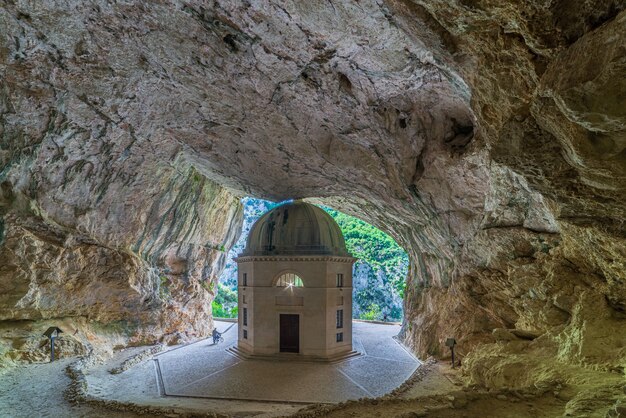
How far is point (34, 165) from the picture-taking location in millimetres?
15602

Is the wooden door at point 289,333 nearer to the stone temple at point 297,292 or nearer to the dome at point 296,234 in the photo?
the stone temple at point 297,292

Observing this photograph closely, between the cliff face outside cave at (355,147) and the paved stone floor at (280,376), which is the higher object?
the cliff face outside cave at (355,147)

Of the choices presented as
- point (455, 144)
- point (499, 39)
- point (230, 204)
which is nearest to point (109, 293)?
point (230, 204)

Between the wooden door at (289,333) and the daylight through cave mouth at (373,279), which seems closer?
the wooden door at (289,333)

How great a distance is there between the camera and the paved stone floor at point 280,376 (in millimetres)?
13664

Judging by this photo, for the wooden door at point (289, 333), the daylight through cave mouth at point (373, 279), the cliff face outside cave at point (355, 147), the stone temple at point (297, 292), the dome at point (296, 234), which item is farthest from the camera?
the daylight through cave mouth at point (373, 279)

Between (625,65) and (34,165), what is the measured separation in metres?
18.3

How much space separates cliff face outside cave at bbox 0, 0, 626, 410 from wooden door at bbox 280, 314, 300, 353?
644 cm

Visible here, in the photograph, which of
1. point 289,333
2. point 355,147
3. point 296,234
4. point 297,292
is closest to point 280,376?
point 289,333

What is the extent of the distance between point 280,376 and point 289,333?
12.5ft

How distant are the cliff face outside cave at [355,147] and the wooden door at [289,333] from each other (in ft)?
21.1

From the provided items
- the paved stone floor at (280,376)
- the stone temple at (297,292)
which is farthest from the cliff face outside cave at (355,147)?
the paved stone floor at (280,376)

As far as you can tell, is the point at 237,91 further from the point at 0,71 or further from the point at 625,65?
the point at 625,65

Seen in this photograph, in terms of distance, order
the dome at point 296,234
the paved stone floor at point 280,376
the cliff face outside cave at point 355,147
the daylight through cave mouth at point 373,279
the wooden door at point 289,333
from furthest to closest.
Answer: the daylight through cave mouth at point 373,279 → the dome at point 296,234 → the wooden door at point 289,333 → the paved stone floor at point 280,376 → the cliff face outside cave at point 355,147
